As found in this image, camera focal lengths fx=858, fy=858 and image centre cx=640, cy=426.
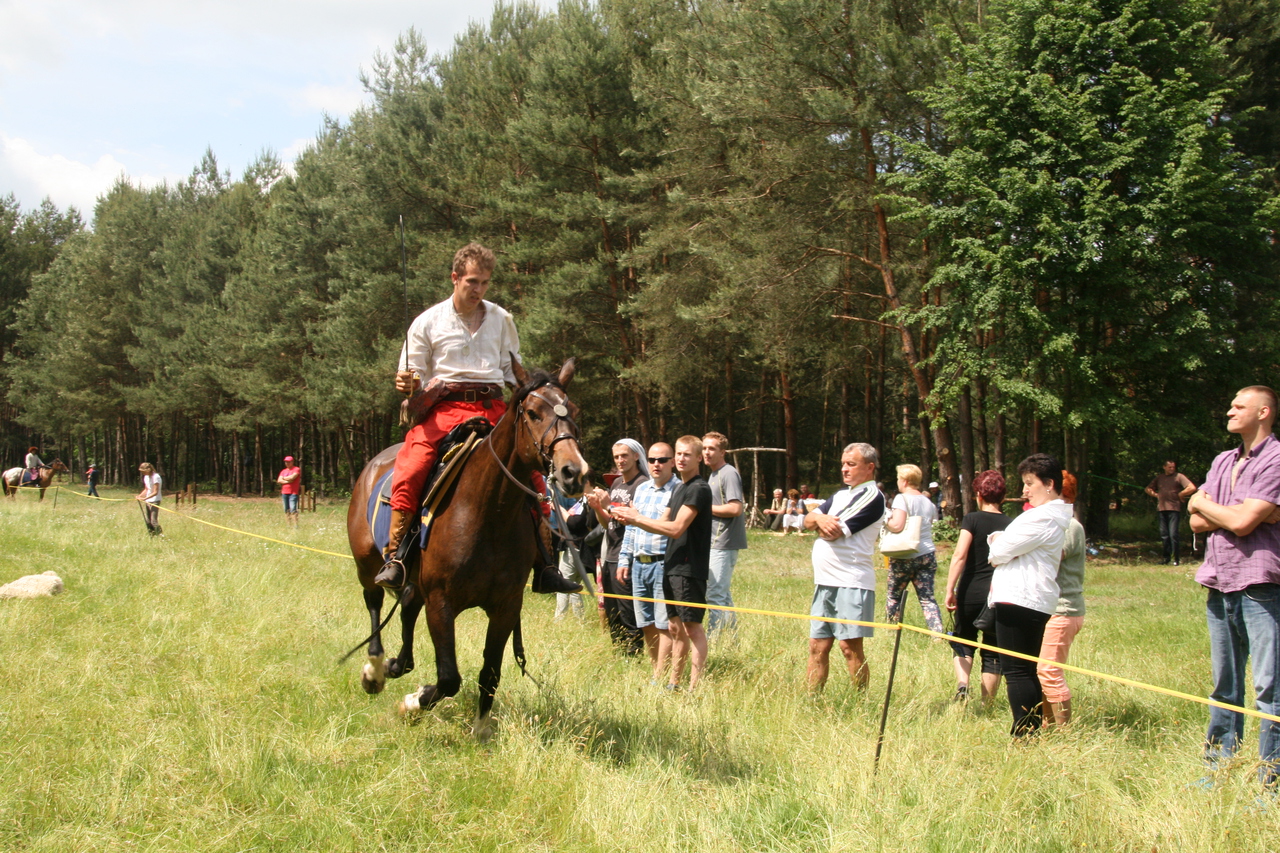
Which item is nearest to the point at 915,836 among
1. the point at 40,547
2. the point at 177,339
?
the point at 40,547

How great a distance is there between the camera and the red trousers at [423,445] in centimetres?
536

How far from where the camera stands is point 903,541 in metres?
7.13

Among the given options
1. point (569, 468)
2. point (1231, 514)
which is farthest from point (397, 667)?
point (1231, 514)

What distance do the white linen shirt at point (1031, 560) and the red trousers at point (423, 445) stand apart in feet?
11.3

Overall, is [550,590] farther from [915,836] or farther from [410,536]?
[915,836]

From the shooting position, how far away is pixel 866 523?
6.22m

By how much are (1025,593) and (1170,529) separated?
15394 mm

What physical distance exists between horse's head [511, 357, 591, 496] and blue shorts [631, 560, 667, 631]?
2390 millimetres

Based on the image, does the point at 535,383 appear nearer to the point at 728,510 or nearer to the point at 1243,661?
the point at 728,510

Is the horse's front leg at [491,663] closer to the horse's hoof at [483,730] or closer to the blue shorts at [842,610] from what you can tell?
the horse's hoof at [483,730]

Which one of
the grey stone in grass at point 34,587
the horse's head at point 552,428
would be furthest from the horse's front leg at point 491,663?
the grey stone in grass at point 34,587

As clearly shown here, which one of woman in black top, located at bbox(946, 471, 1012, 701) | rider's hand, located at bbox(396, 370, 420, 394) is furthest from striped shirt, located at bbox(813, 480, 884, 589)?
rider's hand, located at bbox(396, 370, 420, 394)

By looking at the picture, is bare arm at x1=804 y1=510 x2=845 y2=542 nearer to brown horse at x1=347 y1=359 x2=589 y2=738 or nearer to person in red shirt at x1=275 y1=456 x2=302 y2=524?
brown horse at x1=347 y1=359 x2=589 y2=738

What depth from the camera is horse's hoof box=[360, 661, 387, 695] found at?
5.88 metres
